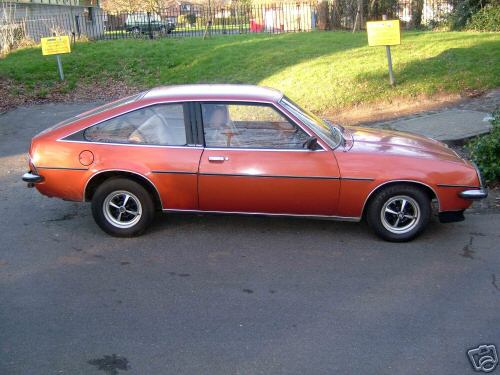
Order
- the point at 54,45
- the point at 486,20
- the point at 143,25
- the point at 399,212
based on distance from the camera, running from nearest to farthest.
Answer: the point at 399,212 < the point at 54,45 < the point at 486,20 < the point at 143,25

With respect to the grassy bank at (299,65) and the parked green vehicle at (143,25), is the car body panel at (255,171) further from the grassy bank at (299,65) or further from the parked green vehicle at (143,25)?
the parked green vehicle at (143,25)

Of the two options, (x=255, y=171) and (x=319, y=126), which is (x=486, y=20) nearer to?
(x=319, y=126)

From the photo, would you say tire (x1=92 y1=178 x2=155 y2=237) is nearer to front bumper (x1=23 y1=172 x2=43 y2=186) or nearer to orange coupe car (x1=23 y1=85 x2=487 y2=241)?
orange coupe car (x1=23 y1=85 x2=487 y2=241)

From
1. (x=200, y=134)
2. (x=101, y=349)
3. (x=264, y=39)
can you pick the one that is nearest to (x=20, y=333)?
(x=101, y=349)

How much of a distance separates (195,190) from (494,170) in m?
3.87

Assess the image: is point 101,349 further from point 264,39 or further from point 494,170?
point 264,39

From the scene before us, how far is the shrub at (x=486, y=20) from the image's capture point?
17438mm

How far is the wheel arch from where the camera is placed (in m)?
A: 5.58

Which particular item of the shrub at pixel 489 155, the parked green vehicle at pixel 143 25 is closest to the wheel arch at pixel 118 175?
the shrub at pixel 489 155

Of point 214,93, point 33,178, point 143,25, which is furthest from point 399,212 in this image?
point 143,25

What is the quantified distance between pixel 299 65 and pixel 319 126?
354 inches

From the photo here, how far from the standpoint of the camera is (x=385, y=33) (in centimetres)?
1120

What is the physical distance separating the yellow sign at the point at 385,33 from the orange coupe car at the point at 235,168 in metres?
5.92

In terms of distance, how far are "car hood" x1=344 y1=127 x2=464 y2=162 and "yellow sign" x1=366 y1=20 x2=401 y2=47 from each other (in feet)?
17.4
